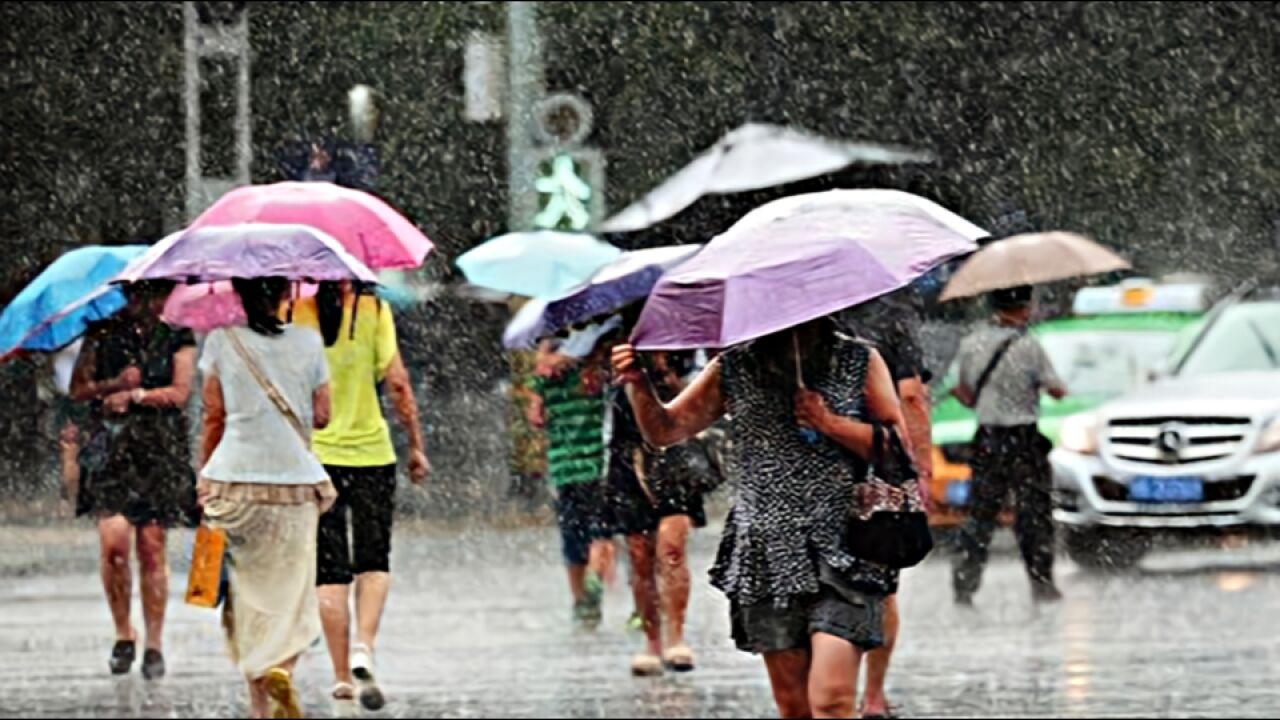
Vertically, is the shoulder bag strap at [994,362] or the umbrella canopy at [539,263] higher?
the umbrella canopy at [539,263]

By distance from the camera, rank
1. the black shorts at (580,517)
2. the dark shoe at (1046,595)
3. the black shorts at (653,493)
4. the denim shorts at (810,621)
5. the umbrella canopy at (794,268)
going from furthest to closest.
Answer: the dark shoe at (1046,595)
the black shorts at (580,517)
the black shorts at (653,493)
the denim shorts at (810,621)
the umbrella canopy at (794,268)

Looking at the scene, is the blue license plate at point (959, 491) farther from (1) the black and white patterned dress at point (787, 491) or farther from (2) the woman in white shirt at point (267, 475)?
(1) the black and white patterned dress at point (787, 491)

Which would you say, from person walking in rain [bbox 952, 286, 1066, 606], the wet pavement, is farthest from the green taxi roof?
person walking in rain [bbox 952, 286, 1066, 606]

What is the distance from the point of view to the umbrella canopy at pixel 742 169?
23798mm

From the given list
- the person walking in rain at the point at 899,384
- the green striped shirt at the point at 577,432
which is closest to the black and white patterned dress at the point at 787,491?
the person walking in rain at the point at 899,384

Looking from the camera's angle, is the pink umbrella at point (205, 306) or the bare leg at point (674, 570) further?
the bare leg at point (674, 570)

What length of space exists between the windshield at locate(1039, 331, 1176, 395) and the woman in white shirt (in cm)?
1096

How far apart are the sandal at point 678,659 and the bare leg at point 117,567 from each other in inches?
84.3

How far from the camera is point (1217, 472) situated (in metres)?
Result: 19.0

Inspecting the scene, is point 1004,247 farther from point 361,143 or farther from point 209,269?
point 361,143

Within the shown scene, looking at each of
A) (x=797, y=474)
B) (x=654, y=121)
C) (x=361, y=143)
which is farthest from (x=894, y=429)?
(x=654, y=121)

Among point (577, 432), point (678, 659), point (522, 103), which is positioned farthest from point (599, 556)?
point (522, 103)

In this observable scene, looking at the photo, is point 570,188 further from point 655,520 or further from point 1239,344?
point 655,520

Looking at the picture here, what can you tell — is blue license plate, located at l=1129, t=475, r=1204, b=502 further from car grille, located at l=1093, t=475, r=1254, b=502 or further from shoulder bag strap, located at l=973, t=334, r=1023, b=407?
shoulder bag strap, located at l=973, t=334, r=1023, b=407
